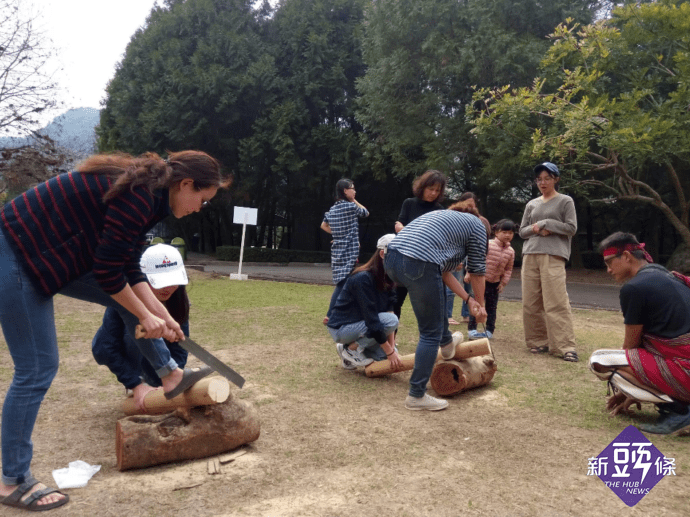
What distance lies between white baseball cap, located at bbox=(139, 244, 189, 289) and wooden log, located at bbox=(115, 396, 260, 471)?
0.84m

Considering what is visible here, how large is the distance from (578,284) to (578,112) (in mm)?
6650

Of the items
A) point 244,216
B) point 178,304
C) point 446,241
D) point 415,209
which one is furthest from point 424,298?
point 244,216

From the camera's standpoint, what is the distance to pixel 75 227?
2.57 meters

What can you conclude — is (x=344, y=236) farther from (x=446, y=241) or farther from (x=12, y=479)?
(x=12, y=479)

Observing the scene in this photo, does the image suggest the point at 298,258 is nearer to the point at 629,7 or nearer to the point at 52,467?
the point at 629,7

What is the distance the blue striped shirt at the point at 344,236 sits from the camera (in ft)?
21.6

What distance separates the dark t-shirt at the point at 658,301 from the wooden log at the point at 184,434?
2.44 metres

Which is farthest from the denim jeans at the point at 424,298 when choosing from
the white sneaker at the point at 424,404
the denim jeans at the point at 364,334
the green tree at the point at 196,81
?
the green tree at the point at 196,81

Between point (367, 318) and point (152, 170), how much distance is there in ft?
7.65

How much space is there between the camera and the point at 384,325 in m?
4.79

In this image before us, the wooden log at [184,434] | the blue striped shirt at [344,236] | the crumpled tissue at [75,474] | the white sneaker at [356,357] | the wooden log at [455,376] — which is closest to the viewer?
the crumpled tissue at [75,474]

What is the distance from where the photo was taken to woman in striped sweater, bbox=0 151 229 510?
8.29ft

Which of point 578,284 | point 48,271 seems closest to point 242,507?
point 48,271

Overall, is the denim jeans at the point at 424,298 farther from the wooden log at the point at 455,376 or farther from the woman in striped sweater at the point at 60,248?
the woman in striped sweater at the point at 60,248
